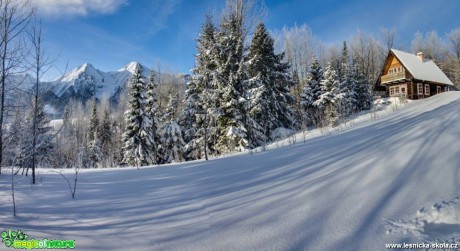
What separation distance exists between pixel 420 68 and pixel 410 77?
3.75m

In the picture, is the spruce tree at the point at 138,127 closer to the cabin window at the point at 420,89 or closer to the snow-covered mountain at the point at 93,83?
the cabin window at the point at 420,89

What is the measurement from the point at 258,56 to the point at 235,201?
18.0m

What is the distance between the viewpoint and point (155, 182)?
4.34m

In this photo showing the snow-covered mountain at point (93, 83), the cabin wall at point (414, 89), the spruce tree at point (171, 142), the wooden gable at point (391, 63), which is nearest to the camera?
the spruce tree at point (171, 142)

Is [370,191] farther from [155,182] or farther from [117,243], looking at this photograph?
[155,182]

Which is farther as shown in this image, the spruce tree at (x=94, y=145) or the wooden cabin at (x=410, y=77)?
the spruce tree at (x=94, y=145)

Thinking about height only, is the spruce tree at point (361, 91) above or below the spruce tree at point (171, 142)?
above

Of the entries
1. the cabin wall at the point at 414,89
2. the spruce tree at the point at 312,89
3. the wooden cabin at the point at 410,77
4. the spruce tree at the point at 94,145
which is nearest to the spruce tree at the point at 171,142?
the spruce tree at the point at 94,145

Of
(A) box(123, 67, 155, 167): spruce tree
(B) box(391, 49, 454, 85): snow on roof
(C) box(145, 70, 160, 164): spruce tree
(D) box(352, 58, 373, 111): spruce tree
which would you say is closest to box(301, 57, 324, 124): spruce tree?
(D) box(352, 58, 373, 111): spruce tree

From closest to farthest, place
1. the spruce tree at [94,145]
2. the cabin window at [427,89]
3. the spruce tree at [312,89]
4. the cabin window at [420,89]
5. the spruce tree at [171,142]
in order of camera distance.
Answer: the spruce tree at [171,142] → the cabin window at [420,89] → the spruce tree at [312,89] → the cabin window at [427,89] → the spruce tree at [94,145]

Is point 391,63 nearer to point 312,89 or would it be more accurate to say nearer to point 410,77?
point 410,77

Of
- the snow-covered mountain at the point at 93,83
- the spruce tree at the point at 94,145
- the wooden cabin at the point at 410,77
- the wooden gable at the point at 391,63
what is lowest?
the spruce tree at the point at 94,145

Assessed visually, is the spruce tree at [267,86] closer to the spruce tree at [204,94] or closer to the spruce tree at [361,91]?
the spruce tree at [204,94]

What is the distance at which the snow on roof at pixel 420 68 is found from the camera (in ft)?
89.1
